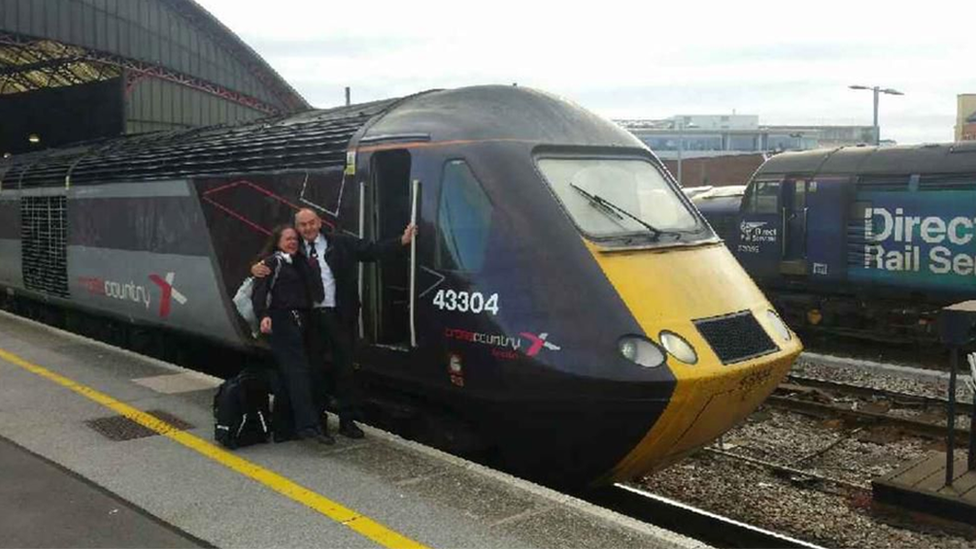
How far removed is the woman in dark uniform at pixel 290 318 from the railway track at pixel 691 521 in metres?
2.16

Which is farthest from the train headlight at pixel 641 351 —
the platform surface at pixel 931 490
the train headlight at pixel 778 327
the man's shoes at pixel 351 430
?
the platform surface at pixel 931 490

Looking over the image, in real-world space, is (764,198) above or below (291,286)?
above

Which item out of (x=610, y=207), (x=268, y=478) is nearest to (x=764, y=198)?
(x=610, y=207)

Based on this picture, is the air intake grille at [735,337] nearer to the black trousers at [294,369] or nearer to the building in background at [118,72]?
the black trousers at [294,369]

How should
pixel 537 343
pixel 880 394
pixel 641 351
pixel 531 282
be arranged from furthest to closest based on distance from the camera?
pixel 880 394 < pixel 531 282 < pixel 537 343 < pixel 641 351

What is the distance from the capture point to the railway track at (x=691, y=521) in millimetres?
5598

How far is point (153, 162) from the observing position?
9.48m

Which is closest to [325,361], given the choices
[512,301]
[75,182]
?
[512,301]

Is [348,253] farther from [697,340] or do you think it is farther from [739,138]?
[739,138]

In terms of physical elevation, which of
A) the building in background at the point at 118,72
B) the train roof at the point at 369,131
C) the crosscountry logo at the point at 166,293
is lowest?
the crosscountry logo at the point at 166,293

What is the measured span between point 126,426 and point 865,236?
38.1 ft

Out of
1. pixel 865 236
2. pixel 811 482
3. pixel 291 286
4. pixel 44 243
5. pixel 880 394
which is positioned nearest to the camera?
pixel 291 286

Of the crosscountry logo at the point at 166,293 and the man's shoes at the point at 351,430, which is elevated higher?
the crosscountry logo at the point at 166,293

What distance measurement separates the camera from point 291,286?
19.9 feet
